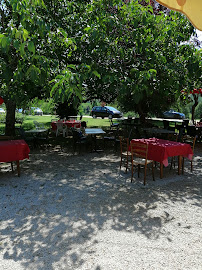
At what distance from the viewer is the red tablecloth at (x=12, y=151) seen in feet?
19.3

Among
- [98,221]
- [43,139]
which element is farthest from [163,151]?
[43,139]

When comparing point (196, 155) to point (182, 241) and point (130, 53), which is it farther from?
point (182, 241)

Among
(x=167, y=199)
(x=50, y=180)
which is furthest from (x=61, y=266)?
(x=50, y=180)

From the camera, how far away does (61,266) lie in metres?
2.87

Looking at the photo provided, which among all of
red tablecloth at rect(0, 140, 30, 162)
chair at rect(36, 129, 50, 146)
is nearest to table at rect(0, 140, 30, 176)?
red tablecloth at rect(0, 140, 30, 162)

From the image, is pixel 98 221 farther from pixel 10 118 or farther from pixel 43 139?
pixel 10 118

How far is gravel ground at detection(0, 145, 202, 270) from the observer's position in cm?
301

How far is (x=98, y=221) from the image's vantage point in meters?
4.01

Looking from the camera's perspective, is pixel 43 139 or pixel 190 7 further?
pixel 43 139

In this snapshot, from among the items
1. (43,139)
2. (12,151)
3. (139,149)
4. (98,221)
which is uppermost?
(139,149)

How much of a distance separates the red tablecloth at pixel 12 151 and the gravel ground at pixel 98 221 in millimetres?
583

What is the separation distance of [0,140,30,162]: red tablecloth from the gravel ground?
0.58 m

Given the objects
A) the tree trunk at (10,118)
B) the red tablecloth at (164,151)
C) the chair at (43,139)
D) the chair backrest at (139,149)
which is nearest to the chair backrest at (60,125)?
the chair at (43,139)

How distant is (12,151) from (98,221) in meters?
3.06
